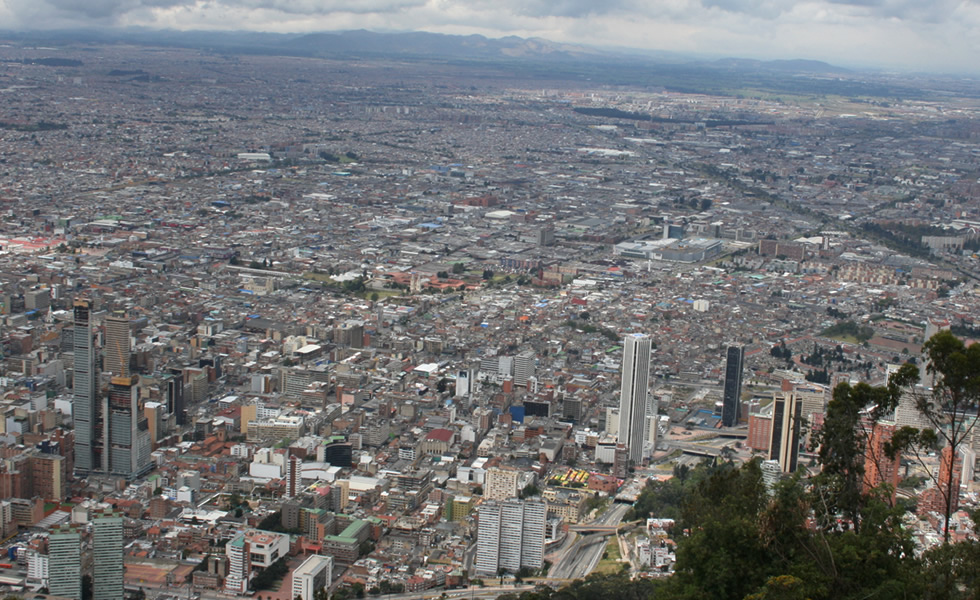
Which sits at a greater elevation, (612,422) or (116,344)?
(116,344)

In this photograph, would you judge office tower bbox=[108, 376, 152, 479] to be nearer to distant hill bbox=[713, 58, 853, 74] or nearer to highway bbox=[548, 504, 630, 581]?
highway bbox=[548, 504, 630, 581]

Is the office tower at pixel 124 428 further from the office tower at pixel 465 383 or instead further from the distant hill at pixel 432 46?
the distant hill at pixel 432 46

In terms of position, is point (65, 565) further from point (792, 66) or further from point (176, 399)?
point (792, 66)

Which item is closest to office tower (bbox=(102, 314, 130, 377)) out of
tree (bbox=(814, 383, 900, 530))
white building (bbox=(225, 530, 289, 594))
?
white building (bbox=(225, 530, 289, 594))

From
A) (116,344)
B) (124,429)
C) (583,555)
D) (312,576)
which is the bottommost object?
(583,555)

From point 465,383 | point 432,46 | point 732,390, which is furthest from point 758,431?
point 432,46
